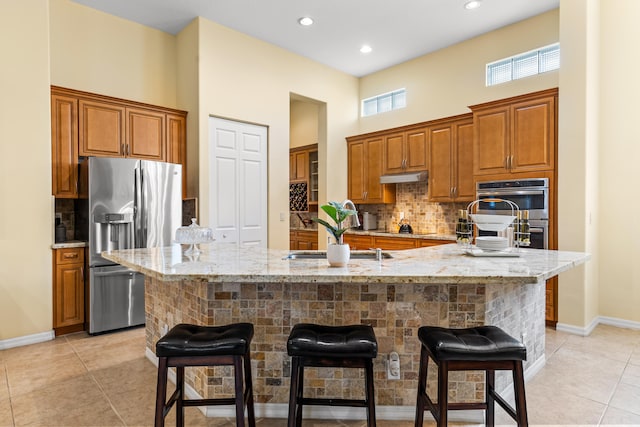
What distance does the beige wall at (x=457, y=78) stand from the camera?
4480 mm

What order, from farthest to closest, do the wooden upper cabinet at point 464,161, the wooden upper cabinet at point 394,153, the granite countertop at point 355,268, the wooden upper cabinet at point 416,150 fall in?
the wooden upper cabinet at point 394,153, the wooden upper cabinet at point 416,150, the wooden upper cabinet at point 464,161, the granite countertop at point 355,268

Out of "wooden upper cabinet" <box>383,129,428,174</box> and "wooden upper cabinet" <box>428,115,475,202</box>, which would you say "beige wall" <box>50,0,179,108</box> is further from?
"wooden upper cabinet" <box>428,115,475,202</box>

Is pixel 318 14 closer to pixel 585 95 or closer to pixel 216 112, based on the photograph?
pixel 216 112

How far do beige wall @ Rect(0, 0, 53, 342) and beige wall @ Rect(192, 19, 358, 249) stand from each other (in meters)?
1.52

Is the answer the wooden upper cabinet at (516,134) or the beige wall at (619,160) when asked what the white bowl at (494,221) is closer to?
the wooden upper cabinet at (516,134)

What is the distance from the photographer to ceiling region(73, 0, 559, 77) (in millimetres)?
4199

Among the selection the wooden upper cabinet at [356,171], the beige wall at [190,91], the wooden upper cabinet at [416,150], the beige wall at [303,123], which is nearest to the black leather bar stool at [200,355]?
the beige wall at [190,91]

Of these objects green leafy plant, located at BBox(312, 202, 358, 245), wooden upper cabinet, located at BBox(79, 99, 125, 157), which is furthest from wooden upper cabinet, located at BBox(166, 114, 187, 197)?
green leafy plant, located at BBox(312, 202, 358, 245)

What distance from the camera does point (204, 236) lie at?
2.63 meters

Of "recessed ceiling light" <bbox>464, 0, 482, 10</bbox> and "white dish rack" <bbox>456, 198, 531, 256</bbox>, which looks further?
"recessed ceiling light" <bbox>464, 0, 482, 10</bbox>

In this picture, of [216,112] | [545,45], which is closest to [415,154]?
[545,45]

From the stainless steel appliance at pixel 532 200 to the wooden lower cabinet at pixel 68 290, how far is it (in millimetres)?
4438

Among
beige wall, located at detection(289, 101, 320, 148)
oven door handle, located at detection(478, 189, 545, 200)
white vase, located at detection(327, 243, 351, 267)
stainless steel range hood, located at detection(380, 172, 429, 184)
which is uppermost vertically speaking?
beige wall, located at detection(289, 101, 320, 148)

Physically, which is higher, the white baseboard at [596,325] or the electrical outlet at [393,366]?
the electrical outlet at [393,366]
